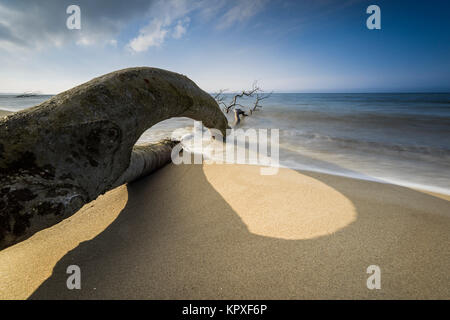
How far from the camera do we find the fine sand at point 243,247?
1.34 meters

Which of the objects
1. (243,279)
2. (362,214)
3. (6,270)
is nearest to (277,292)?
(243,279)

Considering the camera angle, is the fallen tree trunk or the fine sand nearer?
the fallen tree trunk

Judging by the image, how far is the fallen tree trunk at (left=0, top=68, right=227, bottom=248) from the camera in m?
1.18

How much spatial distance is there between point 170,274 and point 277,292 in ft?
2.70

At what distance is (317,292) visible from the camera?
130 centimetres

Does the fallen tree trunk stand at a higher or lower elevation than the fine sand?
higher

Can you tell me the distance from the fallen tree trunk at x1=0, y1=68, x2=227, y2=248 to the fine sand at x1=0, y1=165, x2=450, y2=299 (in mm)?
565

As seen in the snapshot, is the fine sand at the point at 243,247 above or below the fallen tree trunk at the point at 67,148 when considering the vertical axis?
below

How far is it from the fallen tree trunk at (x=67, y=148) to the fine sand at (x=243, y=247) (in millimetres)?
565

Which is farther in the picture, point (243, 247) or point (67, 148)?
point (243, 247)

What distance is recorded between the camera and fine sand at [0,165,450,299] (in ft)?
4.39

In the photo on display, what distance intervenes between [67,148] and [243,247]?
5.40 ft

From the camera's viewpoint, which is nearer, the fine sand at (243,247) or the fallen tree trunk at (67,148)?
the fallen tree trunk at (67,148)

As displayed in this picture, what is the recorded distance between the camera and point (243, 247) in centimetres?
168
